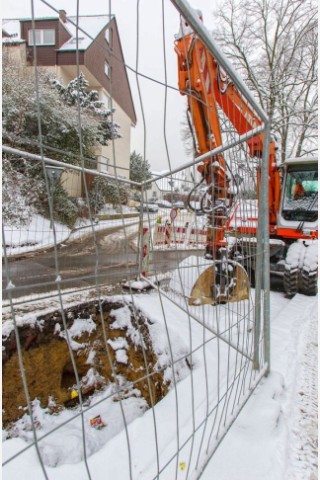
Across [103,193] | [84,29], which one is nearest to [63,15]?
[84,29]

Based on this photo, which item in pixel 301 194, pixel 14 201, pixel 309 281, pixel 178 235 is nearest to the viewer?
pixel 14 201

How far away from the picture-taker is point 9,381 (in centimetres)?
289

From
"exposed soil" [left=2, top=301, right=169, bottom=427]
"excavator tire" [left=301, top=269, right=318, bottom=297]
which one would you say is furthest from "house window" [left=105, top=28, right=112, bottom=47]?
"excavator tire" [left=301, top=269, right=318, bottom=297]

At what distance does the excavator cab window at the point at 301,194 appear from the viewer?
499 cm

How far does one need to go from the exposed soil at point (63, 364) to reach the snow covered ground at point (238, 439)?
0.29 metres

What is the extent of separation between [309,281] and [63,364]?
3.67 meters

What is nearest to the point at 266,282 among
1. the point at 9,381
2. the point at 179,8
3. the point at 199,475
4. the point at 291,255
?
the point at 199,475

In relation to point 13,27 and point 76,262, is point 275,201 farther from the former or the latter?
point 13,27

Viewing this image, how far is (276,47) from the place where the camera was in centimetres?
1080

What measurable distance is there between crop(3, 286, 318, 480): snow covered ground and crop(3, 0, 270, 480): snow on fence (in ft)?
0.05

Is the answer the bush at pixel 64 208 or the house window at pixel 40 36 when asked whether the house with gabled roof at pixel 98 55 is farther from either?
the bush at pixel 64 208

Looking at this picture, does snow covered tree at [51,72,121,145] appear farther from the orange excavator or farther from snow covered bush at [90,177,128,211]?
the orange excavator

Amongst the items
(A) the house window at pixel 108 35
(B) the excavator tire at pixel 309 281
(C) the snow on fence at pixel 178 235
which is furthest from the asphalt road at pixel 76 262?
(B) the excavator tire at pixel 309 281

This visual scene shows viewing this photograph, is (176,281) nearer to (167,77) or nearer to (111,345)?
(111,345)
